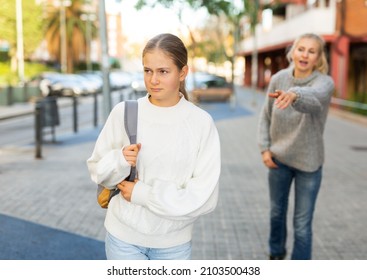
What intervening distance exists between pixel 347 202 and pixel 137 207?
562 cm

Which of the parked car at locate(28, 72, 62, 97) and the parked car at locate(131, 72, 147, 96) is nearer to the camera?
the parked car at locate(131, 72, 147, 96)

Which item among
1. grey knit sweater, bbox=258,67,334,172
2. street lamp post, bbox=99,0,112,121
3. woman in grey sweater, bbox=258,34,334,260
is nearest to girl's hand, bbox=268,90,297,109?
woman in grey sweater, bbox=258,34,334,260

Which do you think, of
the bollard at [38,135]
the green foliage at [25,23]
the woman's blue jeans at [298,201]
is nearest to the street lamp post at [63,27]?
the green foliage at [25,23]

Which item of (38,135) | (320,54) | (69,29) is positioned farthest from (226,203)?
(69,29)

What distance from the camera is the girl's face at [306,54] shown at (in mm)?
3963

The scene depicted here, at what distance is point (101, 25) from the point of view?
10.4 meters

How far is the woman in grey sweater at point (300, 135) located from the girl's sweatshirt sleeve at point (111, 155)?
1.72 metres

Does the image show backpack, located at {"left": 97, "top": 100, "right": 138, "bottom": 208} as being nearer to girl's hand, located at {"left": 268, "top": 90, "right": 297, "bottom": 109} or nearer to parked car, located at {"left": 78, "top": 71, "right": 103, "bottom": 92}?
girl's hand, located at {"left": 268, "top": 90, "right": 297, "bottom": 109}

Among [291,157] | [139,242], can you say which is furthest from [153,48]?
[291,157]

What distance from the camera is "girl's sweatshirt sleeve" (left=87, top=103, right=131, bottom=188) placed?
2291 millimetres

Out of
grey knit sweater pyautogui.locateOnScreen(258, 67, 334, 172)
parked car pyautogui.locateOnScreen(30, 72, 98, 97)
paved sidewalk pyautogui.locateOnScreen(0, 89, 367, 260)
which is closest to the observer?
grey knit sweater pyautogui.locateOnScreen(258, 67, 334, 172)

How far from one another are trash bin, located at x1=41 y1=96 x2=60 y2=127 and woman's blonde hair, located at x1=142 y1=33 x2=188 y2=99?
1091 centimetres

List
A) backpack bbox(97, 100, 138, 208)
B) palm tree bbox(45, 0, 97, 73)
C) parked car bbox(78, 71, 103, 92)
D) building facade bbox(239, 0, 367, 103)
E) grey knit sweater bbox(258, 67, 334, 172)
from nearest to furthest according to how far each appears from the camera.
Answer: backpack bbox(97, 100, 138, 208) < grey knit sweater bbox(258, 67, 334, 172) < building facade bbox(239, 0, 367, 103) < parked car bbox(78, 71, 103, 92) < palm tree bbox(45, 0, 97, 73)

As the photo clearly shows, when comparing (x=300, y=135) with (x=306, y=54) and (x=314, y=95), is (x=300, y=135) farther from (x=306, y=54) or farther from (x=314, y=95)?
(x=306, y=54)
